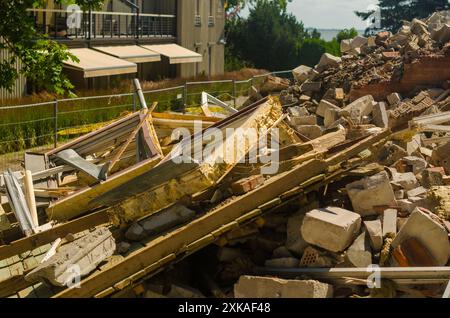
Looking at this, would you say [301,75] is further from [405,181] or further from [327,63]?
[405,181]

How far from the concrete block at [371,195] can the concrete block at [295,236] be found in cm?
59

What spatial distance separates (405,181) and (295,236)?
5.41 feet

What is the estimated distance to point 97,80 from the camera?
26.9 m

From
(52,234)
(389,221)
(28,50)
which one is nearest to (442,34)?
(28,50)

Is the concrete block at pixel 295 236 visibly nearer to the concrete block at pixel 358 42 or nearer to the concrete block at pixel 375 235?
the concrete block at pixel 375 235

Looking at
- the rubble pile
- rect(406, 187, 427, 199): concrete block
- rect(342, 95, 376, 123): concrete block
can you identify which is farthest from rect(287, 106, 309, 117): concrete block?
rect(406, 187, 427, 199): concrete block

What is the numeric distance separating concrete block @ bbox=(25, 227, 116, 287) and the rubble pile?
1 cm

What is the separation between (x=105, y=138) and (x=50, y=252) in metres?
2.30

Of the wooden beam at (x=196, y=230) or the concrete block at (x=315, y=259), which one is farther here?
the concrete block at (x=315, y=259)

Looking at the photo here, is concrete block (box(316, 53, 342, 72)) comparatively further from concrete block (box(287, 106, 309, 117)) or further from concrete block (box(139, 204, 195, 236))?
concrete block (box(139, 204, 195, 236))

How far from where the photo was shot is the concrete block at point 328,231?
20.6 ft

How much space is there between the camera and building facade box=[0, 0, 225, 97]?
23953 millimetres

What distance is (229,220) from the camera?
6.41m

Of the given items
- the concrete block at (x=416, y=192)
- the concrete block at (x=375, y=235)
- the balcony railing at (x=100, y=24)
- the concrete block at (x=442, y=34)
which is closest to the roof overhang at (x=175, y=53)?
the balcony railing at (x=100, y=24)
